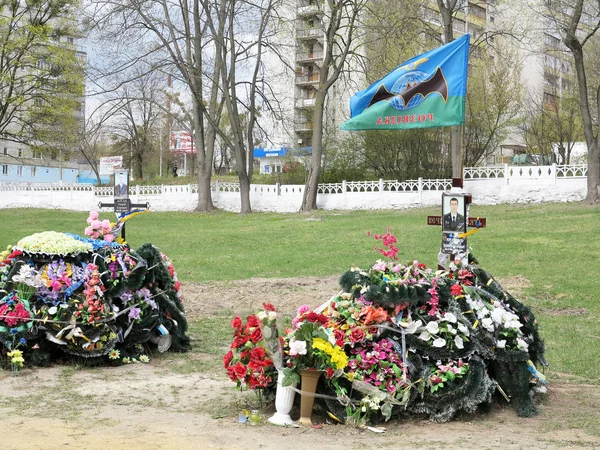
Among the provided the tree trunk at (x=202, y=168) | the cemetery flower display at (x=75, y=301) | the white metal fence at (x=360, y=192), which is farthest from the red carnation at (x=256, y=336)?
the tree trunk at (x=202, y=168)

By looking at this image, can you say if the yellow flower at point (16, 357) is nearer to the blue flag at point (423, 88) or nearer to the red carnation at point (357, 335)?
the red carnation at point (357, 335)

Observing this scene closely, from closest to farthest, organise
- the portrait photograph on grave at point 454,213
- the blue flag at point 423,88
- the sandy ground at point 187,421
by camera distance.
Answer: the sandy ground at point 187,421 < the portrait photograph on grave at point 454,213 < the blue flag at point 423,88

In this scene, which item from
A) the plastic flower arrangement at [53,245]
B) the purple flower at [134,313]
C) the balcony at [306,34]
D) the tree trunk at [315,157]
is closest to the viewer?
the plastic flower arrangement at [53,245]

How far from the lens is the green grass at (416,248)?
1209 centimetres

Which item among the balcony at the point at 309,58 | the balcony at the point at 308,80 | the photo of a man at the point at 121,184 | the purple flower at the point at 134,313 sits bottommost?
the purple flower at the point at 134,313

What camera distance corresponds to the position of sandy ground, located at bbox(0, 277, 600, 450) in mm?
5746

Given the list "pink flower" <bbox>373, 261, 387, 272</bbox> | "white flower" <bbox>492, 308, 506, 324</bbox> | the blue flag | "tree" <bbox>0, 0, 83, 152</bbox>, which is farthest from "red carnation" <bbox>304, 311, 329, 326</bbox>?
"tree" <bbox>0, 0, 83, 152</bbox>

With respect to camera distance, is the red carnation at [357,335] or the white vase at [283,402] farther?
the red carnation at [357,335]

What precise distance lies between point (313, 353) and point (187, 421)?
114cm

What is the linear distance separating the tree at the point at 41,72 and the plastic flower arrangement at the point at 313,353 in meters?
39.7

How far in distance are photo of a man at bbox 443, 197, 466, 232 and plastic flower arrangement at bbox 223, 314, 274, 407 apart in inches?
113

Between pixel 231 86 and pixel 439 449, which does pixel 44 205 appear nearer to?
pixel 231 86

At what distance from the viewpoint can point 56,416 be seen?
660cm

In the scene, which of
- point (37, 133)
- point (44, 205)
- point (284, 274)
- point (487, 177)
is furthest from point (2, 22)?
point (284, 274)
